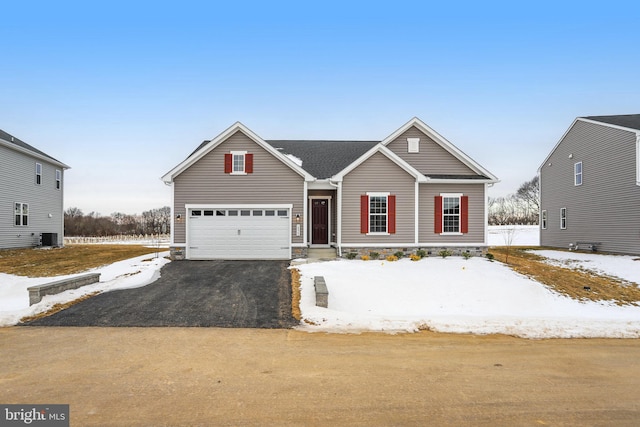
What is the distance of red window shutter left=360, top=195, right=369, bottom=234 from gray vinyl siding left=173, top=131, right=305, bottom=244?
8.72 ft

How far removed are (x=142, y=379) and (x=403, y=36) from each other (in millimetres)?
18692

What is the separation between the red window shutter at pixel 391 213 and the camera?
16.4m

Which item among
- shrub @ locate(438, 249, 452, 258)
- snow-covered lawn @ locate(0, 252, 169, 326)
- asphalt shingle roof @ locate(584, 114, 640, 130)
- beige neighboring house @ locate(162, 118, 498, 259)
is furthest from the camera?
asphalt shingle roof @ locate(584, 114, 640, 130)

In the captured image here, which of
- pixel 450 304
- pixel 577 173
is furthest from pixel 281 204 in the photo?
pixel 577 173

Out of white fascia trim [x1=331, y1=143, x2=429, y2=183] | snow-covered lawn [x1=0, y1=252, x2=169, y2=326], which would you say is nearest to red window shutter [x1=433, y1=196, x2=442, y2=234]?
white fascia trim [x1=331, y1=143, x2=429, y2=183]

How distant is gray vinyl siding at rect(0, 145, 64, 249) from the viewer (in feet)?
67.9

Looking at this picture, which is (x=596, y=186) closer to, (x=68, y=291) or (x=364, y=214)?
(x=364, y=214)

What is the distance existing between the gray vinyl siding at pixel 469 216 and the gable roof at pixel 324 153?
4238 millimetres

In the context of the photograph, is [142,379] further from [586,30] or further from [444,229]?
[586,30]

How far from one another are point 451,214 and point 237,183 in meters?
10.0

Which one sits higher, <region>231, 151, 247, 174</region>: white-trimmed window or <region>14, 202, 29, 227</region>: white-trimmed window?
<region>231, 151, 247, 174</region>: white-trimmed window

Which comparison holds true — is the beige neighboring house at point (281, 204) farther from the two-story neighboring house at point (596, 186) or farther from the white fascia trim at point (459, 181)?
the two-story neighboring house at point (596, 186)

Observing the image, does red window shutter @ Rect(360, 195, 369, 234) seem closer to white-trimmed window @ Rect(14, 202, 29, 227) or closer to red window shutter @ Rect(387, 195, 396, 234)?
red window shutter @ Rect(387, 195, 396, 234)

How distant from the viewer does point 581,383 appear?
4.92 m
